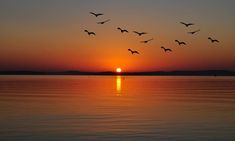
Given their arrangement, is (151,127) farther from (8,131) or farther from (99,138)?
(8,131)

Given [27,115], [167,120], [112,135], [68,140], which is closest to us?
[68,140]

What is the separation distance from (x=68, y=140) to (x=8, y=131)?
4880mm

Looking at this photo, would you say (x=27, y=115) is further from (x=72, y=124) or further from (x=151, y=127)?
(x=151, y=127)

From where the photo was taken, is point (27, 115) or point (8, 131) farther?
point (27, 115)

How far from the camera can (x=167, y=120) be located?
33.7 metres

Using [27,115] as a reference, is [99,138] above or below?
below

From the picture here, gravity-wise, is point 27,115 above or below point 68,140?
above

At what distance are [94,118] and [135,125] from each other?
5273 millimetres

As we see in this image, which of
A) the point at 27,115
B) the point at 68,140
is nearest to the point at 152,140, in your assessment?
the point at 68,140

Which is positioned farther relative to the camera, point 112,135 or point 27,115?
point 27,115

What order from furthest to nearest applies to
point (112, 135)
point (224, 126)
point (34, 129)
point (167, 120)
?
point (167, 120) → point (224, 126) → point (34, 129) → point (112, 135)

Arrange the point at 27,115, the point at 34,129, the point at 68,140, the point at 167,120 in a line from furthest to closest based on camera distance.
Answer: the point at 27,115, the point at 167,120, the point at 34,129, the point at 68,140

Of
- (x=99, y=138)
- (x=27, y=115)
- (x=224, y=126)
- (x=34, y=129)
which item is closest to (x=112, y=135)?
(x=99, y=138)

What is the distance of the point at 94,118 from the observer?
1368 inches
